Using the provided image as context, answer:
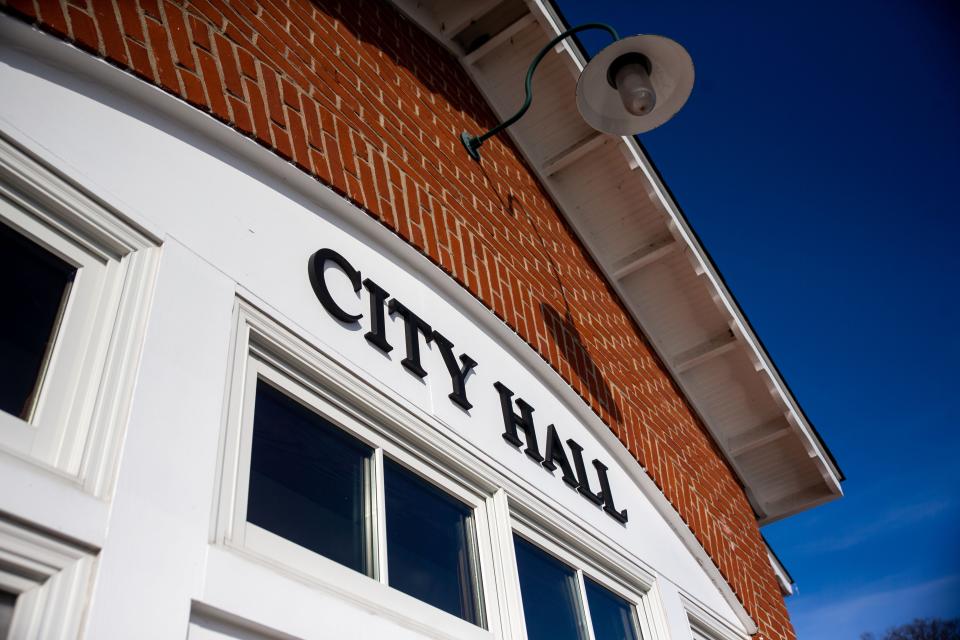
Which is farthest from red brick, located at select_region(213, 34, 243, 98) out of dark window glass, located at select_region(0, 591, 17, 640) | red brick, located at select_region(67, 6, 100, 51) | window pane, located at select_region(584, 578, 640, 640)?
window pane, located at select_region(584, 578, 640, 640)

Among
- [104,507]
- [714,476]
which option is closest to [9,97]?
[104,507]

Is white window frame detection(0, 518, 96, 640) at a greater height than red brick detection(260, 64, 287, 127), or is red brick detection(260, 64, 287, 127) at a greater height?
red brick detection(260, 64, 287, 127)

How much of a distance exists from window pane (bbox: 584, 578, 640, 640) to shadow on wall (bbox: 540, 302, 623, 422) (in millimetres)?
975

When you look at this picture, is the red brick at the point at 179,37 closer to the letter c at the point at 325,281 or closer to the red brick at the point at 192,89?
the red brick at the point at 192,89

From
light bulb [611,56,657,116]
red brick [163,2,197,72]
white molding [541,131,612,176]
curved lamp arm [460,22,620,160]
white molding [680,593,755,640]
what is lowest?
white molding [680,593,755,640]

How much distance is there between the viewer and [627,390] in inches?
187

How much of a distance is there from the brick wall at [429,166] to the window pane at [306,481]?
90 cm

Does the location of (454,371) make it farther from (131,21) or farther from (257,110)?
(131,21)

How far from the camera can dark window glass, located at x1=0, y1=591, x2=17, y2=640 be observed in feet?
4.47

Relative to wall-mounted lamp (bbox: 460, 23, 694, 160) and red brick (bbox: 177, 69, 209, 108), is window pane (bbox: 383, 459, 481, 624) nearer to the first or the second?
red brick (bbox: 177, 69, 209, 108)

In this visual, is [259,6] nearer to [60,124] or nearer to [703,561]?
[60,124]

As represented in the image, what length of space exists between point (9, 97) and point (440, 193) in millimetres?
1971

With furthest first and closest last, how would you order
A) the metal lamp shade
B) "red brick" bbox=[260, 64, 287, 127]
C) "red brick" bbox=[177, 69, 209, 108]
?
the metal lamp shade → "red brick" bbox=[260, 64, 287, 127] → "red brick" bbox=[177, 69, 209, 108]

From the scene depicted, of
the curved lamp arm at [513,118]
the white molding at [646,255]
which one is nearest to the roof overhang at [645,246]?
the white molding at [646,255]
